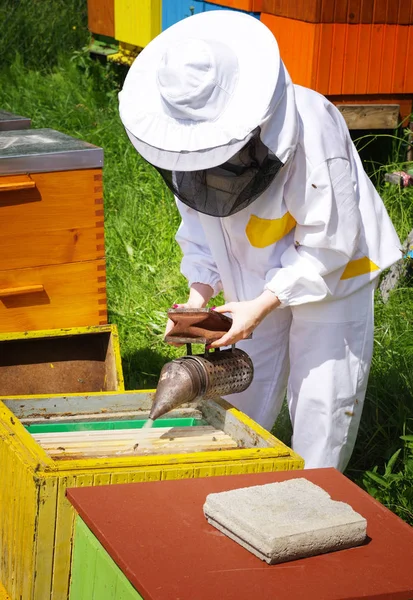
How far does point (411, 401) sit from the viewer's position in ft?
10.2

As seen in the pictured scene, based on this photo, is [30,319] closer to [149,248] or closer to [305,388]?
[305,388]

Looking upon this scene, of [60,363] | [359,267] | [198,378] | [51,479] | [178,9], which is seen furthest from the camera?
[178,9]

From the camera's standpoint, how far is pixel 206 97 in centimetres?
193

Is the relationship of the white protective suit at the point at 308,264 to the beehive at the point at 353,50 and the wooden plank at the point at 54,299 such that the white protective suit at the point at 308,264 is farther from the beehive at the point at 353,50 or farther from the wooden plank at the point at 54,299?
the beehive at the point at 353,50

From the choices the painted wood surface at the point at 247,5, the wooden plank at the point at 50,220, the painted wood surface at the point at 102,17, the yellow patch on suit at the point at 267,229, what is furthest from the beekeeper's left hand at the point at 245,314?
the painted wood surface at the point at 102,17

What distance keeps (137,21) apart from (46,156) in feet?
12.8

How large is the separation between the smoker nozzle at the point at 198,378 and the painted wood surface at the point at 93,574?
0.47 m

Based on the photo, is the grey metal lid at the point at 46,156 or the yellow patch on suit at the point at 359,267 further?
the grey metal lid at the point at 46,156

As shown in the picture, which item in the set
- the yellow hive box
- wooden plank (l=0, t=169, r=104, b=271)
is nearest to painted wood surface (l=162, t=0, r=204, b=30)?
wooden plank (l=0, t=169, r=104, b=271)

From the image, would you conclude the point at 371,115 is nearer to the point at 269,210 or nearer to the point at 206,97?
the point at 269,210

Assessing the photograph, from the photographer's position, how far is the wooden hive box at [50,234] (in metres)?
2.76

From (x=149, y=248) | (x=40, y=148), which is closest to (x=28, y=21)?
(x=149, y=248)

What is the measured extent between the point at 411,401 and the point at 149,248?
6.65 ft

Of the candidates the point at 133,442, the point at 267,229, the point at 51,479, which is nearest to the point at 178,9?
the point at 267,229
